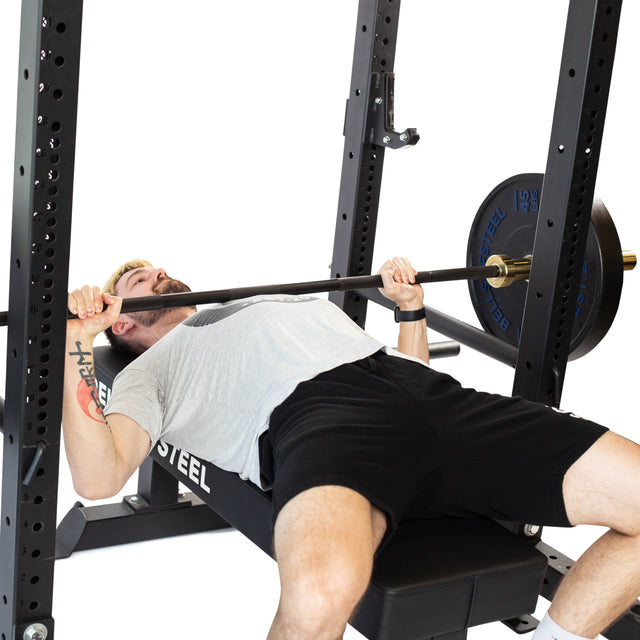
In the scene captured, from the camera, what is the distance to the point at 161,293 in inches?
118

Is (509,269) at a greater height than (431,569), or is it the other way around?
(509,269)

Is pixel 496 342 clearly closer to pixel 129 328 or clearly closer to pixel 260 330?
pixel 260 330

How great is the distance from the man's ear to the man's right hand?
28.0 inches

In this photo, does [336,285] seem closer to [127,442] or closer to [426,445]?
[426,445]

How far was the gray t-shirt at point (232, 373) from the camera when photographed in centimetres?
251

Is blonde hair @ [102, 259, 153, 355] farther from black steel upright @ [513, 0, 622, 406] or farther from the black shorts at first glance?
black steel upright @ [513, 0, 622, 406]

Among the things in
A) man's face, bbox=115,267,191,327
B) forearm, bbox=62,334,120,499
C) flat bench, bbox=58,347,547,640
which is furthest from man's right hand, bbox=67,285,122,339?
man's face, bbox=115,267,191,327

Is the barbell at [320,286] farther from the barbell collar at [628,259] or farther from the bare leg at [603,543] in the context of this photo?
the bare leg at [603,543]

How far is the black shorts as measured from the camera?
227 cm

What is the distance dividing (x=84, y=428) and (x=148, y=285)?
0.80 meters

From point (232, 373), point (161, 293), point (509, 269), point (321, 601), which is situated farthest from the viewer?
point (509, 269)

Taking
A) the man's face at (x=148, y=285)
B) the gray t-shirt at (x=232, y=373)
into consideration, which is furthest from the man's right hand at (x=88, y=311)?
the man's face at (x=148, y=285)

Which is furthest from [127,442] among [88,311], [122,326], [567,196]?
[567,196]

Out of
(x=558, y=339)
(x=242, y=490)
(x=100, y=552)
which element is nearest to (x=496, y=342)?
(x=558, y=339)
